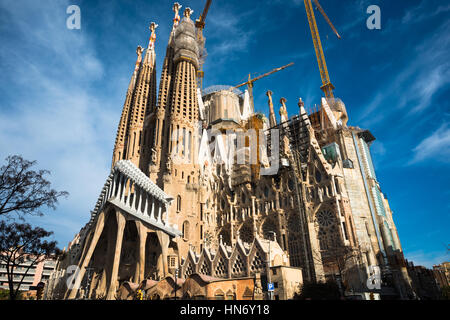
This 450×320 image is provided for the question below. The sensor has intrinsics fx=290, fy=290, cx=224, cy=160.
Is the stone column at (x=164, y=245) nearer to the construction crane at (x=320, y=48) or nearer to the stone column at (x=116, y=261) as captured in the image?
the stone column at (x=116, y=261)

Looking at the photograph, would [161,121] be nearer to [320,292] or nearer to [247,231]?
[247,231]

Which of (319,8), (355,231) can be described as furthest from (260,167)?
(319,8)

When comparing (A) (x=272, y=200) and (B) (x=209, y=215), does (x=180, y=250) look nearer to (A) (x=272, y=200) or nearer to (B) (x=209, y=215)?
(B) (x=209, y=215)

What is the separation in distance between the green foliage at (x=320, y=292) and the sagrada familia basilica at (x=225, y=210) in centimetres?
177

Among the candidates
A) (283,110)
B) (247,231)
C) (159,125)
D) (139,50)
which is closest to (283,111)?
(283,110)

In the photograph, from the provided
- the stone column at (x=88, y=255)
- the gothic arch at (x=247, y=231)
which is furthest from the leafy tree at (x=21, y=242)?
the gothic arch at (x=247, y=231)

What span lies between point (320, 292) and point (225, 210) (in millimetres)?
24129

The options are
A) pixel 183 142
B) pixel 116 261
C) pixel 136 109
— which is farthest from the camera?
pixel 136 109

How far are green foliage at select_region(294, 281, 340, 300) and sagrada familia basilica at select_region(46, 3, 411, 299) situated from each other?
177 centimetres

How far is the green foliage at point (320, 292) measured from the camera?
20989 mm

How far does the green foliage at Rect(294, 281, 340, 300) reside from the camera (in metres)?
21.0

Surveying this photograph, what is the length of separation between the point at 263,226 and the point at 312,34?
43769mm

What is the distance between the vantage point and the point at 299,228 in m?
35.5

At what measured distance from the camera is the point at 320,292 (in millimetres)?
21250
